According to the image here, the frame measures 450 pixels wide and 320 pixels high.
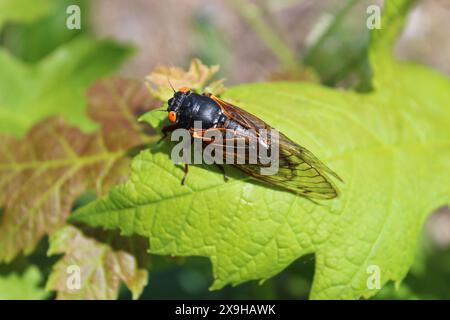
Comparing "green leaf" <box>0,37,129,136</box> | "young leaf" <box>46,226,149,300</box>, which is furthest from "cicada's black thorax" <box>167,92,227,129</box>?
"green leaf" <box>0,37,129,136</box>

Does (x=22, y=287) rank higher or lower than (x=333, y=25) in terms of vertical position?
lower

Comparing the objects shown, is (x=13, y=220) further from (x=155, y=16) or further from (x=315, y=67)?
(x=155, y=16)

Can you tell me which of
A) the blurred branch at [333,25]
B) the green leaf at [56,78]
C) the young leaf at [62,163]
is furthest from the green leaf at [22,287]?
the blurred branch at [333,25]

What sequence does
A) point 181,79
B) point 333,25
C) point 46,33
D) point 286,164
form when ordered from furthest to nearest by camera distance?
point 46,33 < point 333,25 < point 181,79 < point 286,164

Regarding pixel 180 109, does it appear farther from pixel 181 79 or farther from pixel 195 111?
pixel 181 79

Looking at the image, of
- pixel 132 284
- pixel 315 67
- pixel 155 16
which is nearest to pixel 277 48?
pixel 315 67

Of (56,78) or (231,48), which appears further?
(231,48)

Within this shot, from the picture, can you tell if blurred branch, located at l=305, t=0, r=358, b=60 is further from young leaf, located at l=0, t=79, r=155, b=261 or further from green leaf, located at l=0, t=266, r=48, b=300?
green leaf, located at l=0, t=266, r=48, b=300

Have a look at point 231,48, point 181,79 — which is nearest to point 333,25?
point 181,79
